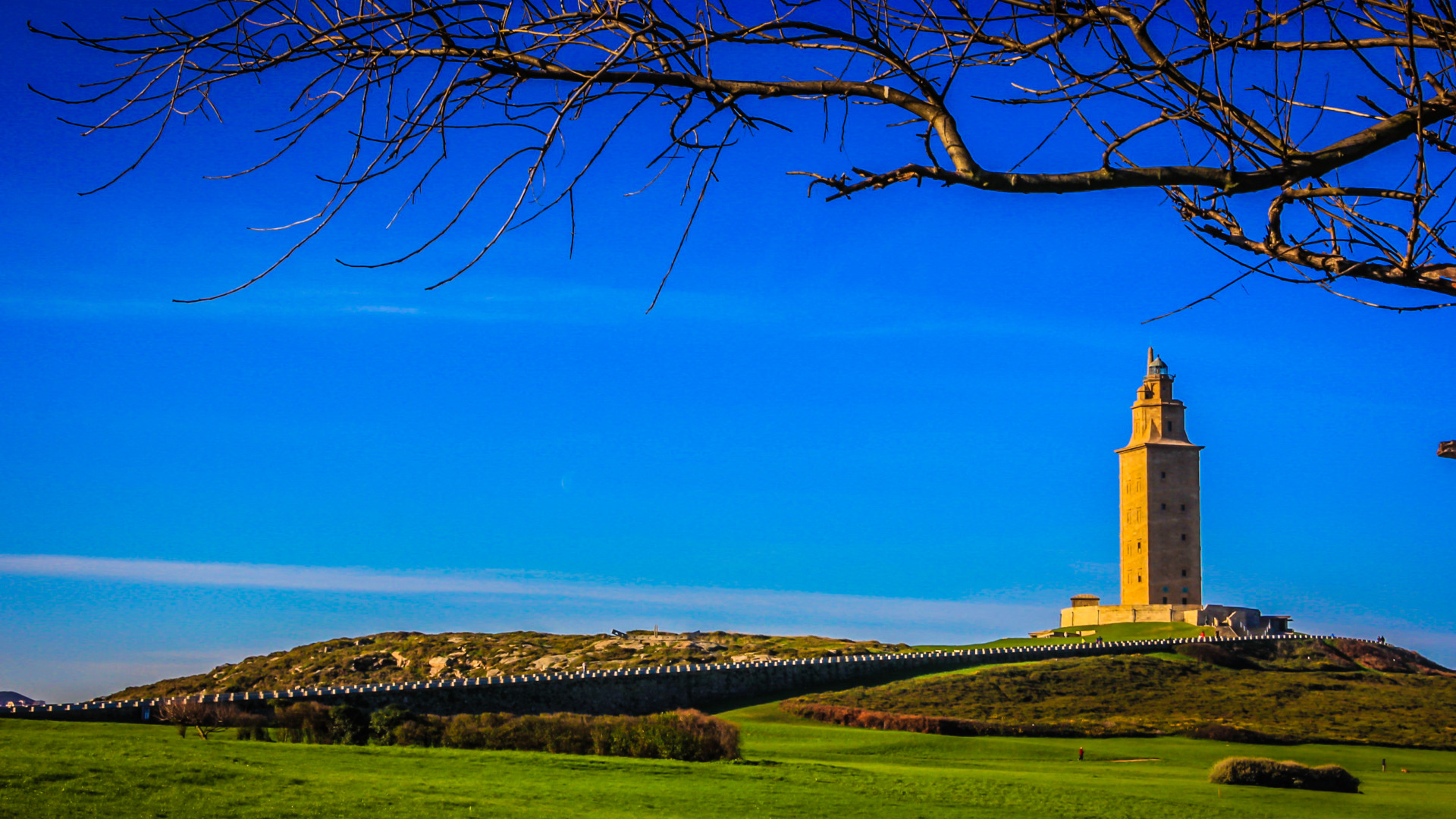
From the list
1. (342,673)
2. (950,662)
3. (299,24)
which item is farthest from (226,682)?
(299,24)

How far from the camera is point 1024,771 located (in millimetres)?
20922

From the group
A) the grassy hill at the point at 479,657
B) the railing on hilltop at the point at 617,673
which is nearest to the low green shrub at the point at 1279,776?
the railing on hilltop at the point at 617,673

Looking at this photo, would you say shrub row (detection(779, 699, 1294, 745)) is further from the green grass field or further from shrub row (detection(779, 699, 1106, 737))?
the green grass field

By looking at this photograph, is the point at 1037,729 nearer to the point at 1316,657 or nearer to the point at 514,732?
the point at 514,732

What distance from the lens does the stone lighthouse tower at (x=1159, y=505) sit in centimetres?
7188

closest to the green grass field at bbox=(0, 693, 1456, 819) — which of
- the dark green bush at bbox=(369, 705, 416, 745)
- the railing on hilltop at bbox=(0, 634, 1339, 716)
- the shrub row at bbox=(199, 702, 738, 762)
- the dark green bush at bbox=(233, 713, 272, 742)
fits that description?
the shrub row at bbox=(199, 702, 738, 762)

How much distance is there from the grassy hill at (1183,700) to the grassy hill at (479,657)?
1972 cm

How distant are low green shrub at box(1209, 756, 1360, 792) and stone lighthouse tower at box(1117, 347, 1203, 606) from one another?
53821 millimetres

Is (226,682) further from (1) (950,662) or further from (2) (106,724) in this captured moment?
(2) (106,724)

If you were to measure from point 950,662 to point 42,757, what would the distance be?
39576 mm

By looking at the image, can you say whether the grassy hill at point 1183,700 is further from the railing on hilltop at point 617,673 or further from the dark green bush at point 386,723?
the dark green bush at point 386,723

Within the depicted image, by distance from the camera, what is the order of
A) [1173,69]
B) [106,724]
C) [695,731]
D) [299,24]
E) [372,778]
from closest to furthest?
[299,24]
[1173,69]
[372,778]
[106,724]
[695,731]

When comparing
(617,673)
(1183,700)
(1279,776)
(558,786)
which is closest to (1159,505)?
(1183,700)

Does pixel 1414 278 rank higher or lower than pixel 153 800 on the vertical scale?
higher
